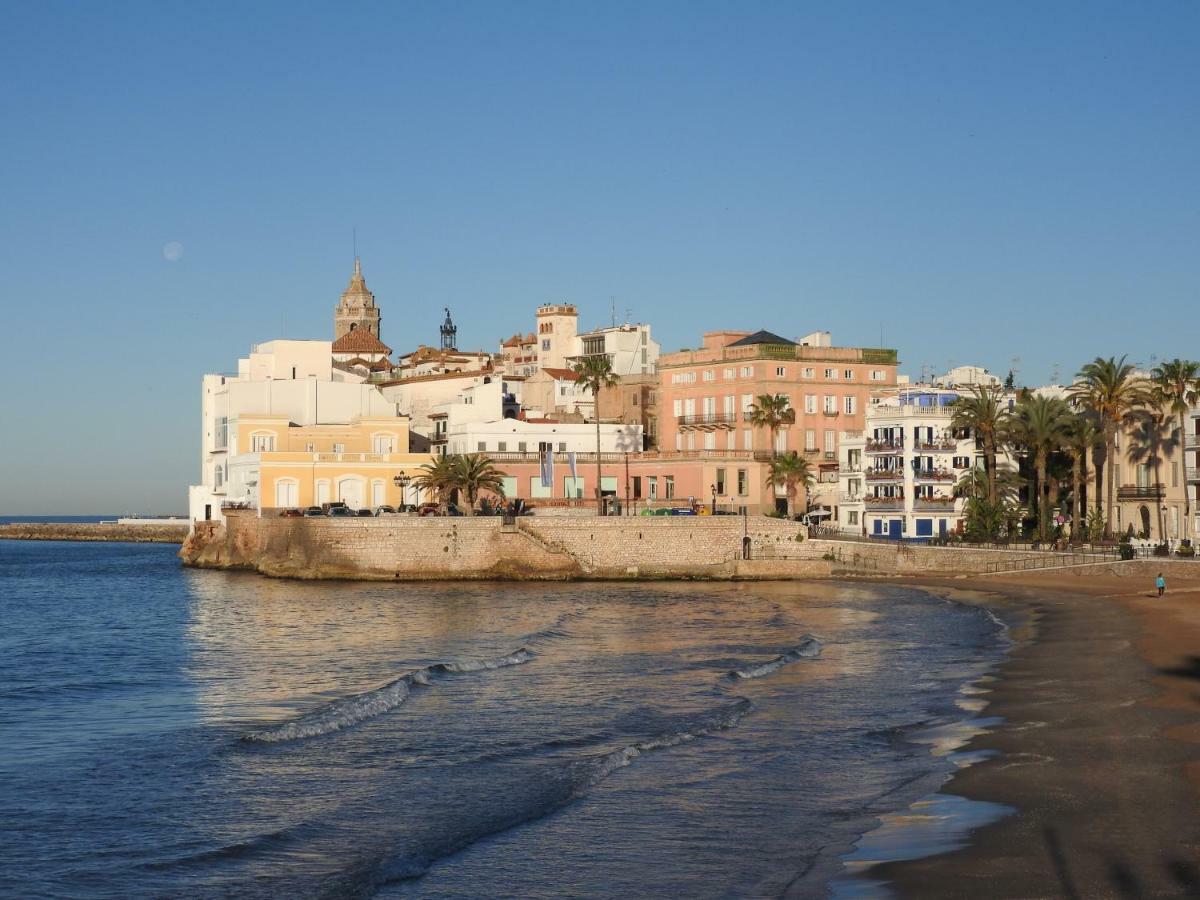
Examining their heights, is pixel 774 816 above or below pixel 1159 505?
below

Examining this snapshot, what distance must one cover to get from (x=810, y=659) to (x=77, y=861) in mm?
26613

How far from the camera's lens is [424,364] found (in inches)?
5758

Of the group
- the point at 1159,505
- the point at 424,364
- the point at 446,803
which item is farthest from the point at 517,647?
the point at 424,364

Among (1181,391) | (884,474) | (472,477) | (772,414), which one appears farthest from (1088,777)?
(772,414)

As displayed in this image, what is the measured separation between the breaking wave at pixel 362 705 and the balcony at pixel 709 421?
59.7m

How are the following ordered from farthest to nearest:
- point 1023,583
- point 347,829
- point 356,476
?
point 356,476, point 1023,583, point 347,829

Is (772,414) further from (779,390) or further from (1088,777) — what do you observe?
(1088,777)

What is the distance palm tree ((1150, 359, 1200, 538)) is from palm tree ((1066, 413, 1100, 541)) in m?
5.18

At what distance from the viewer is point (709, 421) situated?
104 metres

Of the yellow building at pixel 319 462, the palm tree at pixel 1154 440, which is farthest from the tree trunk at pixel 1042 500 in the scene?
the yellow building at pixel 319 462

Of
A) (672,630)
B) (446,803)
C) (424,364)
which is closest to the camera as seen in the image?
(446,803)

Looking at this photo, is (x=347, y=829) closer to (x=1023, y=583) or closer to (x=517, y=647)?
(x=517, y=647)

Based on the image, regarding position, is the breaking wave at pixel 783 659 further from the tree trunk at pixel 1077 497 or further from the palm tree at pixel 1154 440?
the tree trunk at pixel 1077 497

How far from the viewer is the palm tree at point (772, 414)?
3866 inches
